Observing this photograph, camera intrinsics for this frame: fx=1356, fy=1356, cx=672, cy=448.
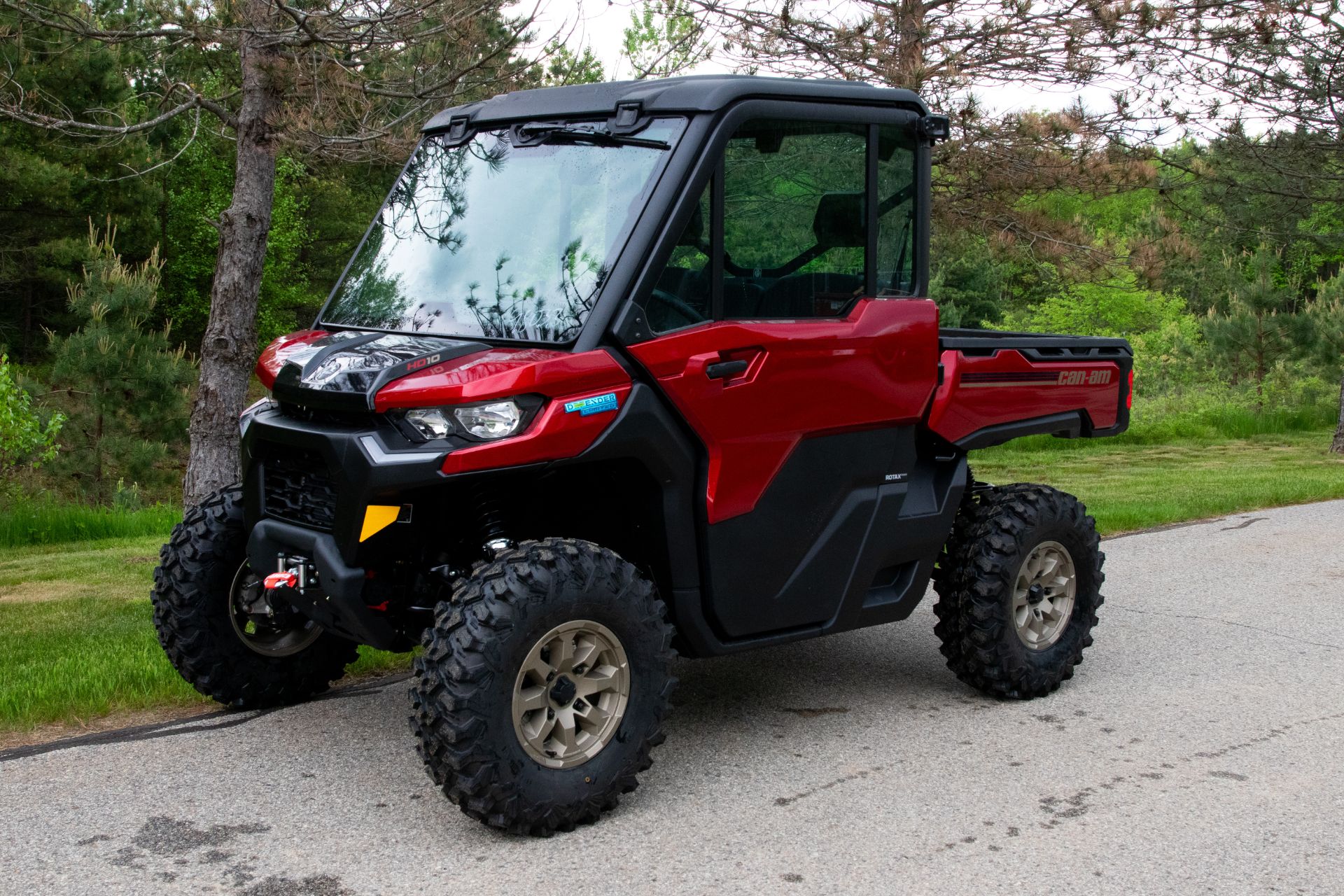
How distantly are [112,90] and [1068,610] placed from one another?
79.1 feet

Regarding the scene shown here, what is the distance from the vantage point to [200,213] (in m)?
35.3

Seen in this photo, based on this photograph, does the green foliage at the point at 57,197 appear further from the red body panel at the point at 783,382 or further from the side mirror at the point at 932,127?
the red body panel at the point at 783,382

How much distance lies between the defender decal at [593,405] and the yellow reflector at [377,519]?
0.63 metres

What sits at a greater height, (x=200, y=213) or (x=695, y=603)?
(x=200, y=213)

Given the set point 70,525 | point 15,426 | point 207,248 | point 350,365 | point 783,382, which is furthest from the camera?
point 207,248

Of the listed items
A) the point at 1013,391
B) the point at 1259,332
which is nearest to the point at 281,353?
the point at 1013,391

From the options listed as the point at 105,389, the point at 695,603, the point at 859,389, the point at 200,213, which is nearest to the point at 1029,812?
the point at 695,603

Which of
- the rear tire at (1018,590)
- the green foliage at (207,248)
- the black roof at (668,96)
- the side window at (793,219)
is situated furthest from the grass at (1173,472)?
the green foliage at (207,248)

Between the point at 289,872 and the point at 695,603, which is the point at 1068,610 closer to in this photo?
the point at 695,603

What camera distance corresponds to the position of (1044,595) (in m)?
5.81

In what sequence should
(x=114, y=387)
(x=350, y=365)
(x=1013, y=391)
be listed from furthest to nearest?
(x=114, y=387) → (x=1013, y=391) → (x=350, y=365)

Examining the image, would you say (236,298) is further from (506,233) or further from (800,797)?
(800,797)

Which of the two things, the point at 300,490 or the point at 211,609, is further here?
the point at 211,609

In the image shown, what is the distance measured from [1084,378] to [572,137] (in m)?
2.68
